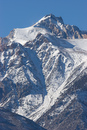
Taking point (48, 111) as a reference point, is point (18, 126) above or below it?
below

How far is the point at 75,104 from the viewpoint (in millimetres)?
191250

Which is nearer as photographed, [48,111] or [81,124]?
[81,124]

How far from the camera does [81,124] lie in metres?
178

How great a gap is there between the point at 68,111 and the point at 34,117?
14394mm

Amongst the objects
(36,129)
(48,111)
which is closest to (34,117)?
(48,111)

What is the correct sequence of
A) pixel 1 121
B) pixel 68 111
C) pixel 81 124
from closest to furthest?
pixel 1 121
pixel 81 124
pixel 68 111

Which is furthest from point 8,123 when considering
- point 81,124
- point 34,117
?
point 34,117

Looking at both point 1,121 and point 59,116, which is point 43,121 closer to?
point 59,116

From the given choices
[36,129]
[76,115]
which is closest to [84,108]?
[76,115]

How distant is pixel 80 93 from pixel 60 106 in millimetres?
8896

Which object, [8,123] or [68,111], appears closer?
[8,123]

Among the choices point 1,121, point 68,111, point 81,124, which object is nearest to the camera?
point 1,121

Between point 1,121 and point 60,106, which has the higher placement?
point 60,106

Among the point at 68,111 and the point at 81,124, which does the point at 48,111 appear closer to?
the point at 68,111
